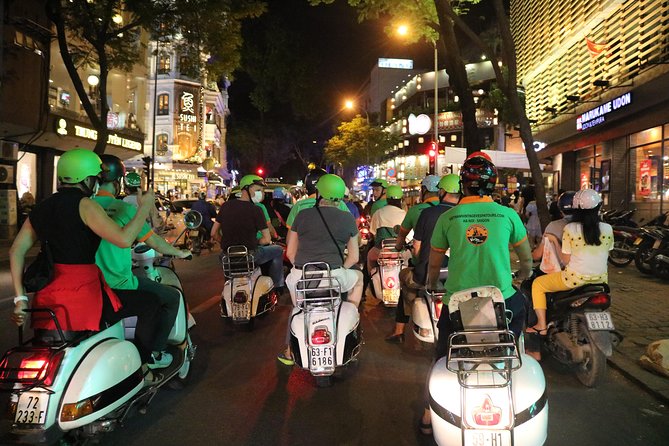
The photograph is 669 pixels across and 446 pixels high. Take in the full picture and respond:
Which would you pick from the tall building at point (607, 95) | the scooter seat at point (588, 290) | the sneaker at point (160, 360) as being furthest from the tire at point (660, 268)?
the sneaker at point (160, 360)

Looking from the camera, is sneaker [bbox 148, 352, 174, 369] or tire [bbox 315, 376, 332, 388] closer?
sneaker [bbox 148, 352, 174, 369]

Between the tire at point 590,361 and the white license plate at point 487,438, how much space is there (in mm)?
2254

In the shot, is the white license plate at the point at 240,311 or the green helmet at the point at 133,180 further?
the white license plate at the point at 240,311

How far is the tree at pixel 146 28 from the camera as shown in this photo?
1555cm

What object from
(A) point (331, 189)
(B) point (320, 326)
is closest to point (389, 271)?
(A) point (331, 189)

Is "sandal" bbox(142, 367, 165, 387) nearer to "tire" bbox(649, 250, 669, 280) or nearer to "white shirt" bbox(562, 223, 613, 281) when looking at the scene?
"white shirt" bbox(562, 223, 613, 281)

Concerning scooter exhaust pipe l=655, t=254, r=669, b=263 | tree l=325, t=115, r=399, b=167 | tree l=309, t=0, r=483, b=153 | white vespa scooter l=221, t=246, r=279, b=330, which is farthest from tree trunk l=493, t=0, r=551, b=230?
tree l=325, t=115, r=399, b=167

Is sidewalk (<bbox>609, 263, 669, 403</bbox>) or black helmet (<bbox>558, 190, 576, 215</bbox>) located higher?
black helmet (<bbox>558, 190, 576, 215</bbox>)

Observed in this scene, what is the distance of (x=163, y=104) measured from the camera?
38.4 metres

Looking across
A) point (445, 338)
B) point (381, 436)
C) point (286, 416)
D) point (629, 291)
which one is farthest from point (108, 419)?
point (629, 291)

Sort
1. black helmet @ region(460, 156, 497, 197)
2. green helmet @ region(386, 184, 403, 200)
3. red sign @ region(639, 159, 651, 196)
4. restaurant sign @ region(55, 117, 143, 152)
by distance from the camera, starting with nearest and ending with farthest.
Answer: black helmet @ region(460, 156, 497, 197) → green helmet @ region(386, 184, 403, 200) → red sign @ region(639, 159, 651, 196) → restaurant sign @ region(55, 117, 143, 152)

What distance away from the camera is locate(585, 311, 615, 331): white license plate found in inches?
180

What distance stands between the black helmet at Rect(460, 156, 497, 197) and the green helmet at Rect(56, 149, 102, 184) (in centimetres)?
250

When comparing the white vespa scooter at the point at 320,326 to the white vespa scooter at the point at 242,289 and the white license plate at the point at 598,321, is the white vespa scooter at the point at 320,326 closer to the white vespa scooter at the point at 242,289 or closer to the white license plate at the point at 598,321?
the white vespa scooter at the point at 242,289
